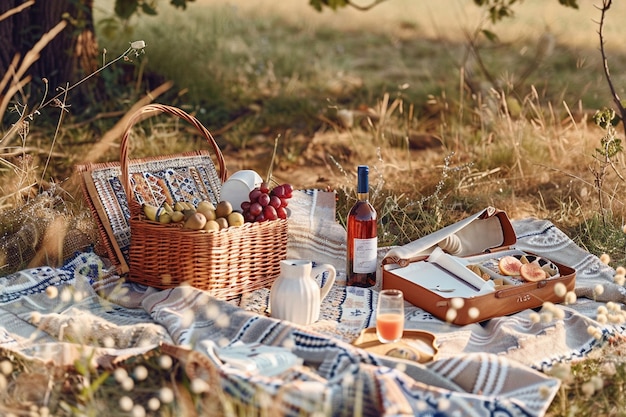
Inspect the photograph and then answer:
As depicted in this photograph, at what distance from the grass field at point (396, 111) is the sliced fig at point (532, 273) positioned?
500 mm

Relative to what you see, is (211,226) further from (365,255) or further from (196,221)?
(365,255)

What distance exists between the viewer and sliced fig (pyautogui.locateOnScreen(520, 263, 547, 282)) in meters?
3.99

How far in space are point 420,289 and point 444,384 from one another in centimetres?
80

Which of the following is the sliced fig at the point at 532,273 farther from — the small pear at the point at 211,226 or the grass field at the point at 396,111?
the small pear at the point at 211,226

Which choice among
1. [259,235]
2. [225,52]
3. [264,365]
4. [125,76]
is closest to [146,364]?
[264,365]

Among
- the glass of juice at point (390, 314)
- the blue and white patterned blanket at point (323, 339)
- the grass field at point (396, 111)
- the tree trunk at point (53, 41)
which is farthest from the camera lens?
the tree trunk at point (53, 41)

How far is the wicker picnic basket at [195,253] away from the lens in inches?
151

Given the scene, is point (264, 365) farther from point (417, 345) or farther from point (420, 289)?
point (420, 289)

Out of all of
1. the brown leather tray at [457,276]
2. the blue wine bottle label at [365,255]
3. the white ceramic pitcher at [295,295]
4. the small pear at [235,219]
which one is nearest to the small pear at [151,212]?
the small pear at [235,219]

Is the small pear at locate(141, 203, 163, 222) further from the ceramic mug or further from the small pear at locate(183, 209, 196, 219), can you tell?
the ceramic mug

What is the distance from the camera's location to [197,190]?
14.8 ft

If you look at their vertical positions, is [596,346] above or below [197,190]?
below

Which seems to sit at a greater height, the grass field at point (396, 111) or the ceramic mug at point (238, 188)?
the ceramic mug at point (238, 188)

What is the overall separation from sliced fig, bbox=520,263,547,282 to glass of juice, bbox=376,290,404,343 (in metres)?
0.92
